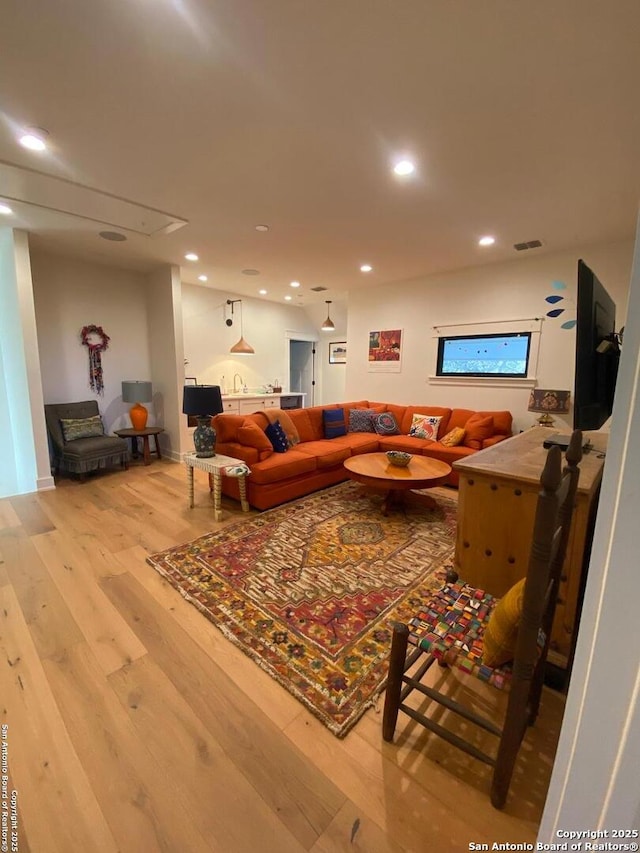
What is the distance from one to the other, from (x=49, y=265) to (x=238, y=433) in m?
3.33

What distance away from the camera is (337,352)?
7840 mm

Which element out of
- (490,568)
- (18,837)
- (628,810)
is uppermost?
(628,810)

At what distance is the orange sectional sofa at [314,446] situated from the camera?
3324 mm

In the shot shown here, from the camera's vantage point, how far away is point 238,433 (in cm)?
344

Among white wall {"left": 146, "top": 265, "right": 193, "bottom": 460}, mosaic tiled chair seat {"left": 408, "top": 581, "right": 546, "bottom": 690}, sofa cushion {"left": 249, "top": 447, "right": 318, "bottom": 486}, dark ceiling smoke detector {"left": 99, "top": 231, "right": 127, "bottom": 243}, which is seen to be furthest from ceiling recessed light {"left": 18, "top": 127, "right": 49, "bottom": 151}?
mosaic tiled chair seat {"left": 408, "top": 581, "right": 546, "bottom": 690}

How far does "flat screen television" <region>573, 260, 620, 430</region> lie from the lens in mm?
1197

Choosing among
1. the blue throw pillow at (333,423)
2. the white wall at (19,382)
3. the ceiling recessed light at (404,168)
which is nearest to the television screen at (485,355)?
the blue throw pillow at (333,423)

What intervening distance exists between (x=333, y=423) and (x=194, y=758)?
3.65 metres

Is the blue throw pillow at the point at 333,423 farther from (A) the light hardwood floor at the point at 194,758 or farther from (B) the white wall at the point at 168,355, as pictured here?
(A) the light hardwood floor at the point at 194,758

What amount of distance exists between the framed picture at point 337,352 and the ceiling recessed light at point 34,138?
6077 millimetres

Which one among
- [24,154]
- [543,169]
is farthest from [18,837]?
[543,169]

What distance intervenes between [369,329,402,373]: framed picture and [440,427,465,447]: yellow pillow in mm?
1503

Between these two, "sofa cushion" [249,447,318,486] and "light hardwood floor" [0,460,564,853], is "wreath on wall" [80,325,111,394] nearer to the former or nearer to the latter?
"sofa cushion" [249,447,318,486]

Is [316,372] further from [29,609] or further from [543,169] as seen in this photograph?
[29,609]
